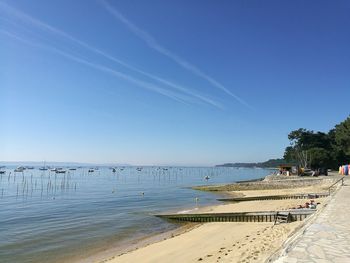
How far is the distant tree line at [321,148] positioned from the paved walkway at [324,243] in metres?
65.1

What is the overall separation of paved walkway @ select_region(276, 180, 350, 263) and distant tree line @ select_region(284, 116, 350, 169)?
2561 inches

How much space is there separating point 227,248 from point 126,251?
7741 mm

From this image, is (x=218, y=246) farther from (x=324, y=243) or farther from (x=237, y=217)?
(x=324, y=243)

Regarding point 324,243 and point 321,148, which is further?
point 321,148

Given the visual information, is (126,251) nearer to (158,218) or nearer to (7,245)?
(7,245)

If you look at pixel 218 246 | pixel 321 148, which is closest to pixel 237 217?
pixel 218 246

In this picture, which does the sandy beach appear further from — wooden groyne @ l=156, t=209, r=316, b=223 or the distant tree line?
the distant tree line

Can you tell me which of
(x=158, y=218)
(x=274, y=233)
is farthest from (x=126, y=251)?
(x=158, y=218)

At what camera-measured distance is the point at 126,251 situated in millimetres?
22828

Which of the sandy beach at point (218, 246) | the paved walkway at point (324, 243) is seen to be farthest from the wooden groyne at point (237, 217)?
the paved walkway at point (324, 243)

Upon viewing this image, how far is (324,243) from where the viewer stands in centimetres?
945

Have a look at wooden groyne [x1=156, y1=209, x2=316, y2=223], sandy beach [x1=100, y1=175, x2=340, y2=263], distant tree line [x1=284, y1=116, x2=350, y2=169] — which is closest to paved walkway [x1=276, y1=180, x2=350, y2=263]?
sandy beach [x1=100, y1=175, x2=340, y2=263]

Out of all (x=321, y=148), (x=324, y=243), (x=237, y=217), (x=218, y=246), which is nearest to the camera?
(x=324, y=243)

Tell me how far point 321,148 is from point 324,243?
98571 mm
